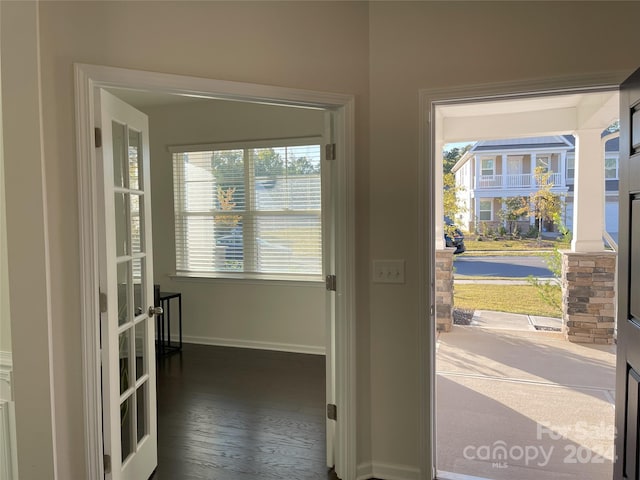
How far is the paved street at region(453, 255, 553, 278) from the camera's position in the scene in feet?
20.4

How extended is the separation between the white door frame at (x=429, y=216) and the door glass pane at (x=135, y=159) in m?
1.53

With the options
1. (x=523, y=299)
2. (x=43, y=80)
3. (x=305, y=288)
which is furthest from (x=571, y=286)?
(x=43, y=80)

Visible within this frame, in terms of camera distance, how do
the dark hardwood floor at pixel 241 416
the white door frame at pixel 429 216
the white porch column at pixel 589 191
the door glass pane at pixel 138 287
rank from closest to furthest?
the white door frame at pixel 429 216
the door glass pane at pixel 138 287
the dark hardwood floor at pixel 241 416
the white porch column at pixel 589 191

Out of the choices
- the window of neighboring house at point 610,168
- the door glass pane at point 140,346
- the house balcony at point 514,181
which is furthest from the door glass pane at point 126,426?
the house balcony at point 514,181

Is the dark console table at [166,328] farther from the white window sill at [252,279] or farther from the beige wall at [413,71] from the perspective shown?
the beige wall at [413,71]

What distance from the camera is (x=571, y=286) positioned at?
4809mm

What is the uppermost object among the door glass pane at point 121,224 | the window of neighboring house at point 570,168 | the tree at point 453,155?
the tree at point 453,155

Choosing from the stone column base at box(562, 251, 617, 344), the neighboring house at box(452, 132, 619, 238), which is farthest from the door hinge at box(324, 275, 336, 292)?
the neighboring house at box(452, 132, 619, 238)

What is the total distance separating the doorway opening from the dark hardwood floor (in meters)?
0.89

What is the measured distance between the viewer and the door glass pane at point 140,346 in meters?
2.34

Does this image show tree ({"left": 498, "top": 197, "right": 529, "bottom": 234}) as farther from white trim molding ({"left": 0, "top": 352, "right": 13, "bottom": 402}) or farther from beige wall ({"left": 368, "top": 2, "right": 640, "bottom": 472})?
white trim molding ({"left": 0, "top": 352, "right": 13, "bottom": 402})

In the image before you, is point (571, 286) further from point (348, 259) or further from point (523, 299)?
point (348, 259)

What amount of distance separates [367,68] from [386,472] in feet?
7.18

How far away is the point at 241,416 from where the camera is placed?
3.15m
